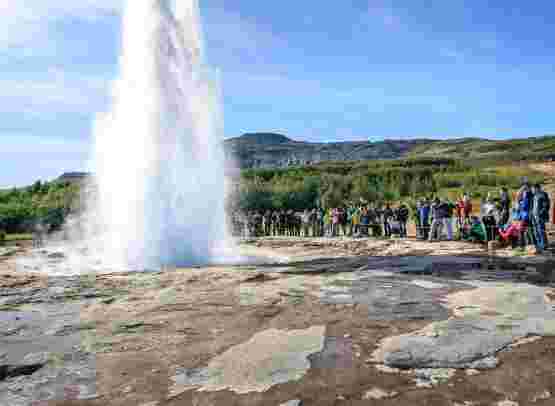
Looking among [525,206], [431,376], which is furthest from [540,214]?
[431,376]

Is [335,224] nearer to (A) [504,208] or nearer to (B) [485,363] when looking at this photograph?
(A) [504,208]

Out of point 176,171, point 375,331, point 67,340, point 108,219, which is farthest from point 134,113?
point 375,331

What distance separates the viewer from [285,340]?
568 centimetres

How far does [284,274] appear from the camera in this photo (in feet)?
35.8

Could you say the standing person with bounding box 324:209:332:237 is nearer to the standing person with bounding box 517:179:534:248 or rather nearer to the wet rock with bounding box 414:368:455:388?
the standing person with bounding box 517:179:534:248

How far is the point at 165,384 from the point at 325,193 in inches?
2033

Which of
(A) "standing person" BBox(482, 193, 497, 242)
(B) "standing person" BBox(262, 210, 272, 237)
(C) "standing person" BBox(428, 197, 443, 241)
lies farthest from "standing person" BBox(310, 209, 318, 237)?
(A) "standing person" BBox(482, 193, 497, 242)

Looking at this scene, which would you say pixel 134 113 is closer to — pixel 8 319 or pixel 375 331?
pixel 8 319

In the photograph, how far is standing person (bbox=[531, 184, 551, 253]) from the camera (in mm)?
12177

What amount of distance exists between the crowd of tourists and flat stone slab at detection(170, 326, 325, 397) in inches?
344

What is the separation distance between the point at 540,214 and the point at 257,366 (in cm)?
959

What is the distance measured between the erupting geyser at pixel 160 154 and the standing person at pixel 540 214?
8357 mm

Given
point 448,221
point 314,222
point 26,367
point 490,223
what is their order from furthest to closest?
point 314,222, point 448,221, point 490,223, point 26,367

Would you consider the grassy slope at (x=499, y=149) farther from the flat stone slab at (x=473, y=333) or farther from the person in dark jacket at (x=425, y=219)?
the flat stone slab at (x=473, y=333)
